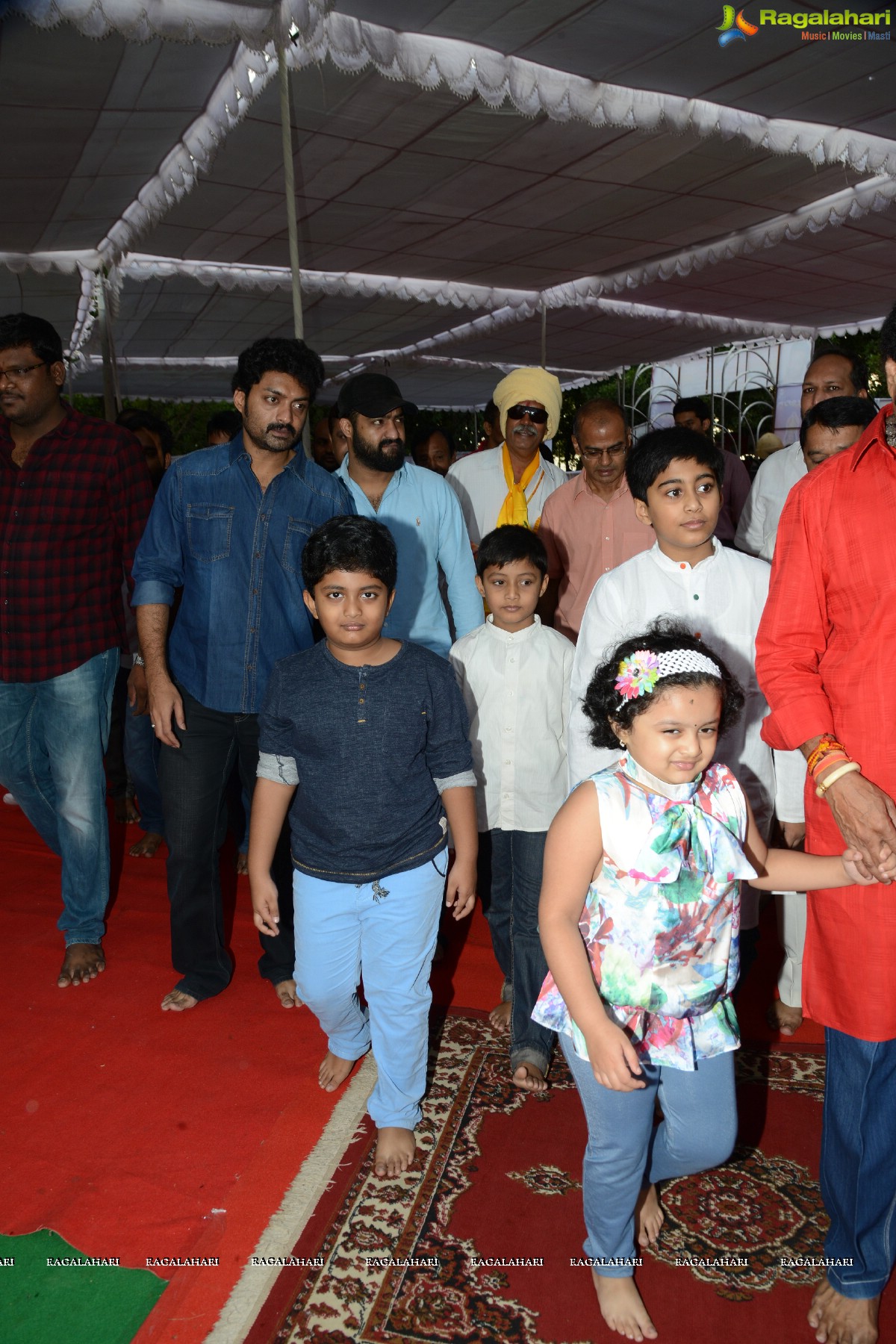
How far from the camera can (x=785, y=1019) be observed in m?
2.80

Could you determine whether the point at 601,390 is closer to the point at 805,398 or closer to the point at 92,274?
the point at 92,274

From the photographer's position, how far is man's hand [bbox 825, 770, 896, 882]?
1534 mm

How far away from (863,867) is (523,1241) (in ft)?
3.67

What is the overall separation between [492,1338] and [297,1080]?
3.26 ft

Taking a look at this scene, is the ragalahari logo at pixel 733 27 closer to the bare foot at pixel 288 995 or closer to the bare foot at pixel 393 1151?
the bare foot at pixel 288 995

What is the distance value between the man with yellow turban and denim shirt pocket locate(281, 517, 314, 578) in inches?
49.1

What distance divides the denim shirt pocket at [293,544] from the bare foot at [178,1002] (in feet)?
4.60

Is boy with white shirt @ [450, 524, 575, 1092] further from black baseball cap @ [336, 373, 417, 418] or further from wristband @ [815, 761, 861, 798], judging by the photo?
wristband @ [815, 761, 861, 798]

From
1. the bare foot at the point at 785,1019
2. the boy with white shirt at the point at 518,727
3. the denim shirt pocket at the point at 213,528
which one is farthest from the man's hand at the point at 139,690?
the bare foot at the point at 785,1019

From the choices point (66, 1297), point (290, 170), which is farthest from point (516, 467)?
point (66, 1297)

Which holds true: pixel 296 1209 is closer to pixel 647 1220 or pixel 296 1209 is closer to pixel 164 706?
pixel 647 1220

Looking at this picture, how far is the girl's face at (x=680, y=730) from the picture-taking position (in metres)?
1.70

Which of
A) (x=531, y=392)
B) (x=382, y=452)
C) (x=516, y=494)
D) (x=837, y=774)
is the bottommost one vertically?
(x=837, y=774)

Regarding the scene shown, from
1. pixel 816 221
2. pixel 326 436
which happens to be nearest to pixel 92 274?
pixel 326 436
